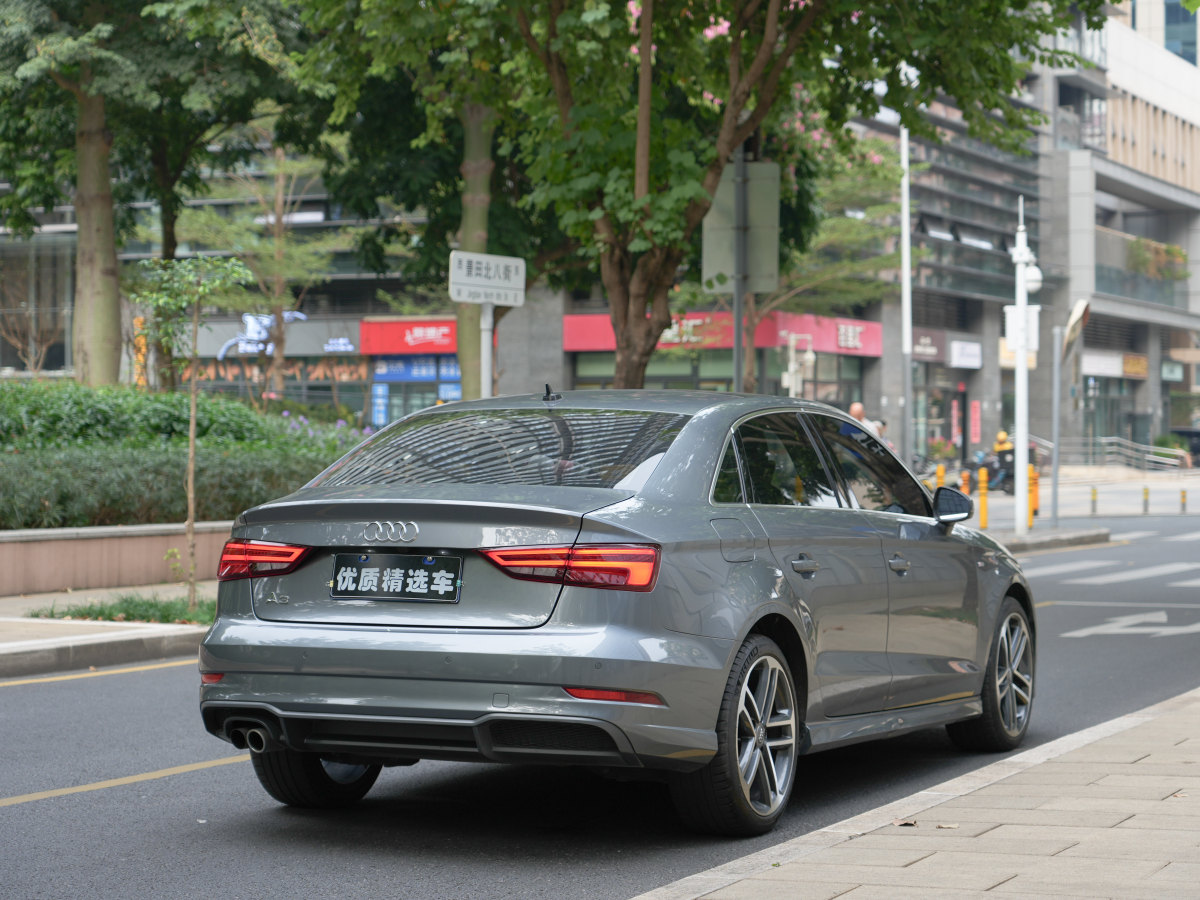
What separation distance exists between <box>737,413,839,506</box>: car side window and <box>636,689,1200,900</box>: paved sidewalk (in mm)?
1183

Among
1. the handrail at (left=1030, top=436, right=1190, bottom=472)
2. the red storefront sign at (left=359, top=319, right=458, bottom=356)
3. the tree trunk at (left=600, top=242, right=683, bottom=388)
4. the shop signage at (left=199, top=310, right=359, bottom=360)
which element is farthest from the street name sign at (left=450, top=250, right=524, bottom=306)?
the handrail at (left=1030, top=436, right=1190, bottom=472)

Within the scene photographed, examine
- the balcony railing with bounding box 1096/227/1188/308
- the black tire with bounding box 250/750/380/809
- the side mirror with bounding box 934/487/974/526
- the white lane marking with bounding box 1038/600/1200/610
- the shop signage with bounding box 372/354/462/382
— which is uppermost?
the balcony railing with bounding box 1096/227/1188/308

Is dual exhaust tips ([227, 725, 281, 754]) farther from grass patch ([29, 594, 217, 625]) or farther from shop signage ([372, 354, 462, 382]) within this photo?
shop signage ([372, 354, 462, 382])

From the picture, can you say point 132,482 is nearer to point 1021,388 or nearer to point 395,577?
point 395,577

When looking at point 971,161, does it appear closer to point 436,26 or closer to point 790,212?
point 790,212

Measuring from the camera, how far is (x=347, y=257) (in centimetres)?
6094

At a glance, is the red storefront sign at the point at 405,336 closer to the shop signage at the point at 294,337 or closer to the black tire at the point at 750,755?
the shop signage at the point at 294,337

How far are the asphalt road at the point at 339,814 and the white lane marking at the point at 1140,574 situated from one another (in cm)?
863

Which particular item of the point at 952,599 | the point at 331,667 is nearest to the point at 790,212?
the point at 952,599

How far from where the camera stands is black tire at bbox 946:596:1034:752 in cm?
780

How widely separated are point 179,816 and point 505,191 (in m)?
20.5

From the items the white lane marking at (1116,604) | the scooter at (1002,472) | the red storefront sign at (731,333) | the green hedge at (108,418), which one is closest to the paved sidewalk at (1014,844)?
the white lane marking at (1116,604)

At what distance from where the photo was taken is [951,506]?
7.50 meters

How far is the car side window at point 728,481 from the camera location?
5.98m
